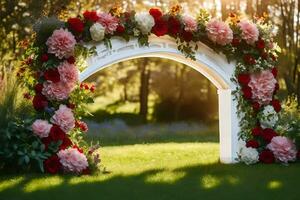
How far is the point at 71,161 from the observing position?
859cm

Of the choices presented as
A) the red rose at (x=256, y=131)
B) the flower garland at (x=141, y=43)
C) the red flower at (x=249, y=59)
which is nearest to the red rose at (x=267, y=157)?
the flower garland at (x=141, y=43)

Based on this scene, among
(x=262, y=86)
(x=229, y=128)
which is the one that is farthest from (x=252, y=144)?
(x=262, y=86)

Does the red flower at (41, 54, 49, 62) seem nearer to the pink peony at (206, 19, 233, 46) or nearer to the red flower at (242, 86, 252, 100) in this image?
the pink peony at (206, 19, 233, 46)

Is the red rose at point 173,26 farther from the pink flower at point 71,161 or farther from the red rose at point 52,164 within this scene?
the red rose at point 52,164

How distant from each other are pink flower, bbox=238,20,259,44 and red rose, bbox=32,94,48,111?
3619 mm

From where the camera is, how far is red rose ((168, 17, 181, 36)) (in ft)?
31.6

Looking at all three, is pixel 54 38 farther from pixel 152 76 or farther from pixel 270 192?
pixel 152 76

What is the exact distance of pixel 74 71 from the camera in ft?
29.1

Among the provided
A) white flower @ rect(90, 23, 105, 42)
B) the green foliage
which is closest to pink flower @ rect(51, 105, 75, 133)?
white flower @ rect(90, 23, 105, 42)

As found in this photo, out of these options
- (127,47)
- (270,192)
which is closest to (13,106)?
(127,47)

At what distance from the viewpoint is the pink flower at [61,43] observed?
8711 millimetres

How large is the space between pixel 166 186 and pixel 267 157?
2961 mm

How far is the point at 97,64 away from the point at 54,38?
33.4 inches

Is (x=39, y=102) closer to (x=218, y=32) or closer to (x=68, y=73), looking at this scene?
(x=68, y=73)
